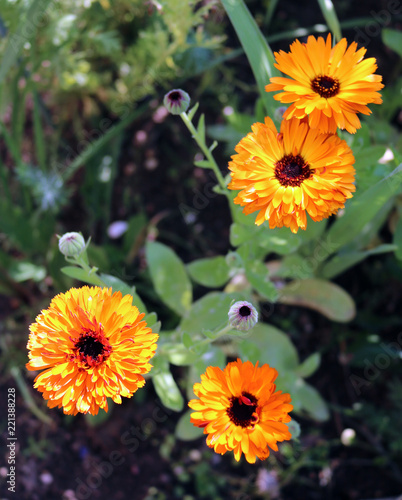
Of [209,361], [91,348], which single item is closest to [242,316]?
[91,348]

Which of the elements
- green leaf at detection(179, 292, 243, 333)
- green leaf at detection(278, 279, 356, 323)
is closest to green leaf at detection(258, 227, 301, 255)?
green leaf at detection(179, 292, 243, 333)

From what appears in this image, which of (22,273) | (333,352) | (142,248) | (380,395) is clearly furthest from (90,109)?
(380,395)

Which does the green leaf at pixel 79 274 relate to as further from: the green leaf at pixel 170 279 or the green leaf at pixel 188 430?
the green leaf at pixel 188 430

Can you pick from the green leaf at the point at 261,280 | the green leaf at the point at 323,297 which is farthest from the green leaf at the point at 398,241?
the green leaf at the point at 261,280

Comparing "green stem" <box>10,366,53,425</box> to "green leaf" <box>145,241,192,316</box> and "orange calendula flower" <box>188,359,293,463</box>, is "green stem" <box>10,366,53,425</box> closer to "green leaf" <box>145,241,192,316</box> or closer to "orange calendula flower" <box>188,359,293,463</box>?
"green leaf" <box>145,241,192,316</box>

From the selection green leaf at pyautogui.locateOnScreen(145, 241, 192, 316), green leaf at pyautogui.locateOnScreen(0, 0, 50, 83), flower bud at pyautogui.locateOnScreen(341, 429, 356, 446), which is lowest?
flower bud at pyautogui.locateOnScreen(341, 429, 356, 446)

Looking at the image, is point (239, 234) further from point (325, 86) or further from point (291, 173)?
point (325, 86)

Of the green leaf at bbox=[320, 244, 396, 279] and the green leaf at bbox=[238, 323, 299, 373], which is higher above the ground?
the green leaf at bbox=[320, 244, 396, 279]
